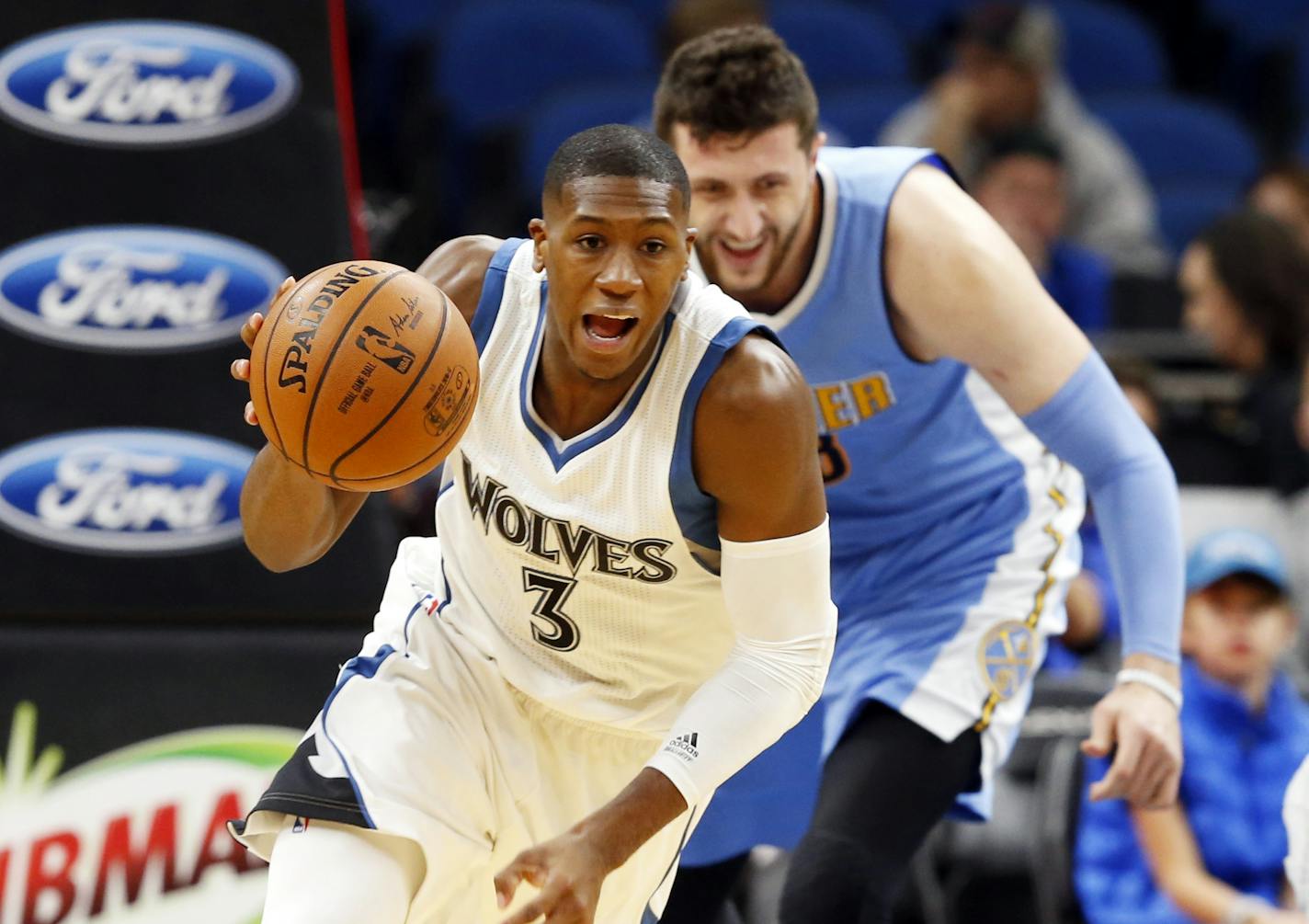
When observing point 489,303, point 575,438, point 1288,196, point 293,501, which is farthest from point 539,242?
point 1288,196

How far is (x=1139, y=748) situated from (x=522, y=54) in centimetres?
495

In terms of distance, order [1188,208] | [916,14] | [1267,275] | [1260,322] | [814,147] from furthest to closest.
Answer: [916,14] → [1188,208] → [1260,322] → [1267,275] → [814,147]

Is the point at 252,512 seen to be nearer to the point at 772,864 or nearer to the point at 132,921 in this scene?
the point at 132,921

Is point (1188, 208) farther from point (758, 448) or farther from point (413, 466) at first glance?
point (413, 466)

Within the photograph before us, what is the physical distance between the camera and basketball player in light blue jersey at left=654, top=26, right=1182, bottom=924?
3.45 metres

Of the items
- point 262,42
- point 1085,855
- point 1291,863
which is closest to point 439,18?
point 262,42

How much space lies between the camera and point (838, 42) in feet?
26.0

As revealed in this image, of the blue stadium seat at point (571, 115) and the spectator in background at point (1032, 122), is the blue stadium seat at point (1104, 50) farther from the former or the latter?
the blue stadium seat at point (571, 115)

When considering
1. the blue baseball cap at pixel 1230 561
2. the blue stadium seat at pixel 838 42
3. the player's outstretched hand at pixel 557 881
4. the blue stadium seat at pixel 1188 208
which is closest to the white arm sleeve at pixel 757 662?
the player's outstretched hand at pixel 557 881

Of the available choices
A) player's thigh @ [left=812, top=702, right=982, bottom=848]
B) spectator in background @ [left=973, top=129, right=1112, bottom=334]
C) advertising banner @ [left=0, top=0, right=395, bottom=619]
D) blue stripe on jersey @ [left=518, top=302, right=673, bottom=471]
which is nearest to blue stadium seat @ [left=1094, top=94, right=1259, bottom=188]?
spectator in background @ [left=973, top=129, right=1112, bottom=334]

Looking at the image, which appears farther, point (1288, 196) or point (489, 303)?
point (1288, 196)

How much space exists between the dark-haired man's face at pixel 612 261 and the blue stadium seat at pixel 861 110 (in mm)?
4412

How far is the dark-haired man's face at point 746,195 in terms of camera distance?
3479mm

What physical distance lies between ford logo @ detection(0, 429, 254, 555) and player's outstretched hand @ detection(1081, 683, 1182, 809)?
195cm
